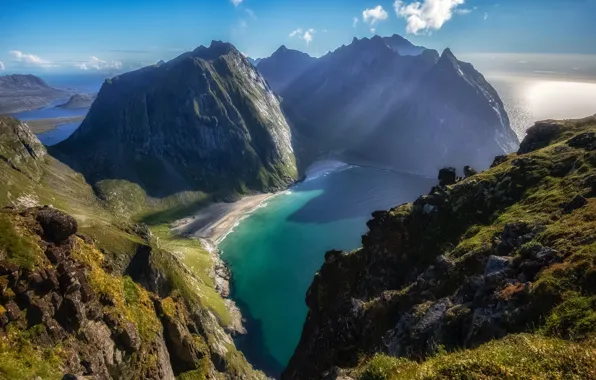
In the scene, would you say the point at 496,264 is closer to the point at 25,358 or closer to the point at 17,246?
the point at 25,358

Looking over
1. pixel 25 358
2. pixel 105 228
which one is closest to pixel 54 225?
pixel 25 358

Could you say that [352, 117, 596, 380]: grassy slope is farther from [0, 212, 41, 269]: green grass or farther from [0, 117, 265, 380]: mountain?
[0, 212, 41, 269]: green grass

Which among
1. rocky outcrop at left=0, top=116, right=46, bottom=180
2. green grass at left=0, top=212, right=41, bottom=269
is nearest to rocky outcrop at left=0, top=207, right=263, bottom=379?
green grass at left=0, top=212, right=41, bottom=269

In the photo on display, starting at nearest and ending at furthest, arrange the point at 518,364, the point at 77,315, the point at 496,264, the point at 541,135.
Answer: the point at 518,364, the point at 496,264, the point at 77,315, the point at 541,135

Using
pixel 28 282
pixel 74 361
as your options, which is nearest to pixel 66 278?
pixel 28 282

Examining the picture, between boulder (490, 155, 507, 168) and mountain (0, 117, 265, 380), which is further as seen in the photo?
boulder (490, 155, 507, 168)

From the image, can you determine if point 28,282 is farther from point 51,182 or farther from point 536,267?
point 51,182

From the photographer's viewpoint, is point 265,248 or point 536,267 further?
point 265,248
